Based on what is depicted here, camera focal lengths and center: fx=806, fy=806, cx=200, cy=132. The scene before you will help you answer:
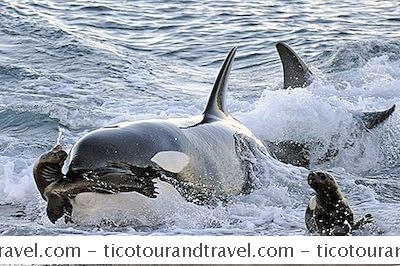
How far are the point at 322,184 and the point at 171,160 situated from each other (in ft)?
3.61

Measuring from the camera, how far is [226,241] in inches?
160

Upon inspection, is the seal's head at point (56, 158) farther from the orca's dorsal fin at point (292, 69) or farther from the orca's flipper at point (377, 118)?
the orca's dorsal fin at point (292, 69)

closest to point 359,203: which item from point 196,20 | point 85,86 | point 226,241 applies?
point 226,241

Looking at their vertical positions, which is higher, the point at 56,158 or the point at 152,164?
the point at 56,158

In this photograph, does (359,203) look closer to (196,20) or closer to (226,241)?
(226,241)

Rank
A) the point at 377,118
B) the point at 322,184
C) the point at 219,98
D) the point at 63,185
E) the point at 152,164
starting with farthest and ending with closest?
the point at 377,118
the point at 219,98
the point at 322,184
the point at 152,164
the point at 63,185

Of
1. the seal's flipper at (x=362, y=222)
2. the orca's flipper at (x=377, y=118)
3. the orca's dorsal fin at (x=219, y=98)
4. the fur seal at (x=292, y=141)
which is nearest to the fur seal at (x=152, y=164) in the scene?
the orca's dorsal fin at (x=219, y=98)

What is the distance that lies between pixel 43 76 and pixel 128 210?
27.8ft

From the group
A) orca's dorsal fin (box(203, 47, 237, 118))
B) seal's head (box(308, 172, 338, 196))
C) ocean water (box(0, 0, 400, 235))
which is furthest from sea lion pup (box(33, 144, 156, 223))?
orca's dorsal fin (box(203, 47, 237, 118))

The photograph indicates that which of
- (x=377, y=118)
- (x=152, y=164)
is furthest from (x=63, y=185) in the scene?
(x=377, y=118)

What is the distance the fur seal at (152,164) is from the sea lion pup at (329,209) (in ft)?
3.01

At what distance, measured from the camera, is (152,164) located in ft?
18.6

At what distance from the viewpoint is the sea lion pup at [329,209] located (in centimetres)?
577

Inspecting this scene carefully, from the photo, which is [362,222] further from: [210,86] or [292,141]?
[210,86]
